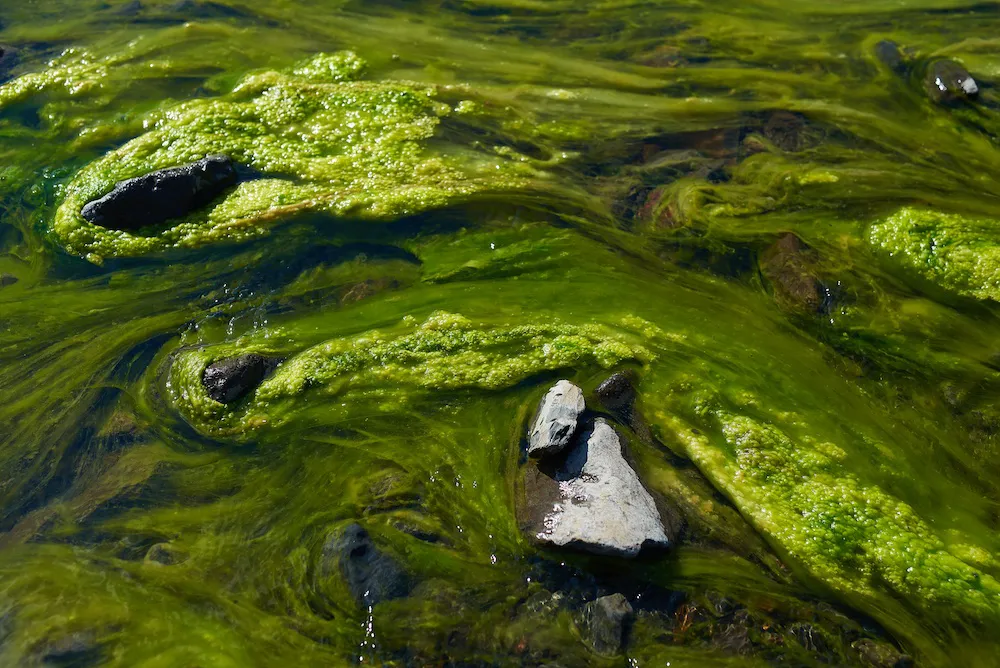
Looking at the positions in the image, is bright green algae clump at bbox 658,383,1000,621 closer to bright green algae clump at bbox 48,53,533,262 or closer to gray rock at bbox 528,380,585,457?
gray rock at bbox 528,380,585,457

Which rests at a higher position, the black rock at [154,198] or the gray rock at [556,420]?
the black rock at [154,198]

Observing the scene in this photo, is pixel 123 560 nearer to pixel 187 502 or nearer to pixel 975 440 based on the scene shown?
pixel 187 502

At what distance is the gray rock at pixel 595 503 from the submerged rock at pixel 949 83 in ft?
12.1

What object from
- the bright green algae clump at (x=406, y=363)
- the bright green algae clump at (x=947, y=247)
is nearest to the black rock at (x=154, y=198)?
the bright green algae clump at (x=406, y=363)

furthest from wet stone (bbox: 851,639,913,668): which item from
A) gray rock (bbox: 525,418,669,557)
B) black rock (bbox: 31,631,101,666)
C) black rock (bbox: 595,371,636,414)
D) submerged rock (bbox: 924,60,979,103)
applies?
submerged rock (bbox: 924,60,979,103)

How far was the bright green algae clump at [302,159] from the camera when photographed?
4059 millimetres

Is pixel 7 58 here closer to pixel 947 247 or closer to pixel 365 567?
pixel 365 567

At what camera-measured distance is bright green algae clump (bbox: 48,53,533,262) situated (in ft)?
13.3

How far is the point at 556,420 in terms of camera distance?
9.47 feet

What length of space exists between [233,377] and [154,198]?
147cm

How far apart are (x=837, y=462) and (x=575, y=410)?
44.6 inches

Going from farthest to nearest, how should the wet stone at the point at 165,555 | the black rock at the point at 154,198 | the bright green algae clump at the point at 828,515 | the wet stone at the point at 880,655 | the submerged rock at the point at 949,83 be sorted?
the submerged rock at the point at 949,83 < the black rock at the point at 154,198 < the wet stone at the point at 165,555 < the bright green algae clump at the point at 828,515 < the wet stone at the point at 880,655

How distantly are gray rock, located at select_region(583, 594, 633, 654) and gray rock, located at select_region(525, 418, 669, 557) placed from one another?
17 cm

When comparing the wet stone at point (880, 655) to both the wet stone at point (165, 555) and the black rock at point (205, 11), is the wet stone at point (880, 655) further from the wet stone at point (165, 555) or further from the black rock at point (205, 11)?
the black rock at point (205, 11)
